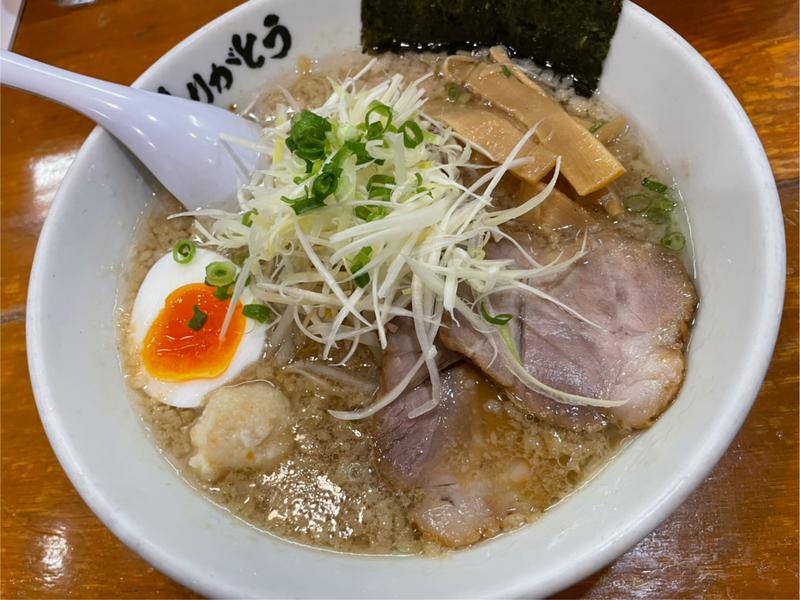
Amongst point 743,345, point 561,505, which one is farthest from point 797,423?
point 561,505

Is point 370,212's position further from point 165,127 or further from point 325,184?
point 165,127

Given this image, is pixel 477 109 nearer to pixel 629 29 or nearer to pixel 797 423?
pixel 629 29

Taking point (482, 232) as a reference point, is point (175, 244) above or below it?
below

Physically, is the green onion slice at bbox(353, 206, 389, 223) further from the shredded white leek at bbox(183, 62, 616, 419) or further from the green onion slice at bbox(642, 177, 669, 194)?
the green onion slice at bbox(642, 177, 669, 194)

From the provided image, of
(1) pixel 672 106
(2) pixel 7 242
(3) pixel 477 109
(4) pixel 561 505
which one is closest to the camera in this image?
(4) pixel 561 505

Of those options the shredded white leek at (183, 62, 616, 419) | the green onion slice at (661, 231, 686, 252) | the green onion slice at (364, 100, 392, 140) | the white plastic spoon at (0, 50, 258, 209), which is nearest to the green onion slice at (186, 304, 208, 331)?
the shredded white leek at (183, 62, 616, 419)

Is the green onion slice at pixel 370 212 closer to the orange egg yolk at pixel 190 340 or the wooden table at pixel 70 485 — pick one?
the orange egg yolk at pixel 190 340

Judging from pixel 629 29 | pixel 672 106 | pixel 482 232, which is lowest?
pixel 482 232
